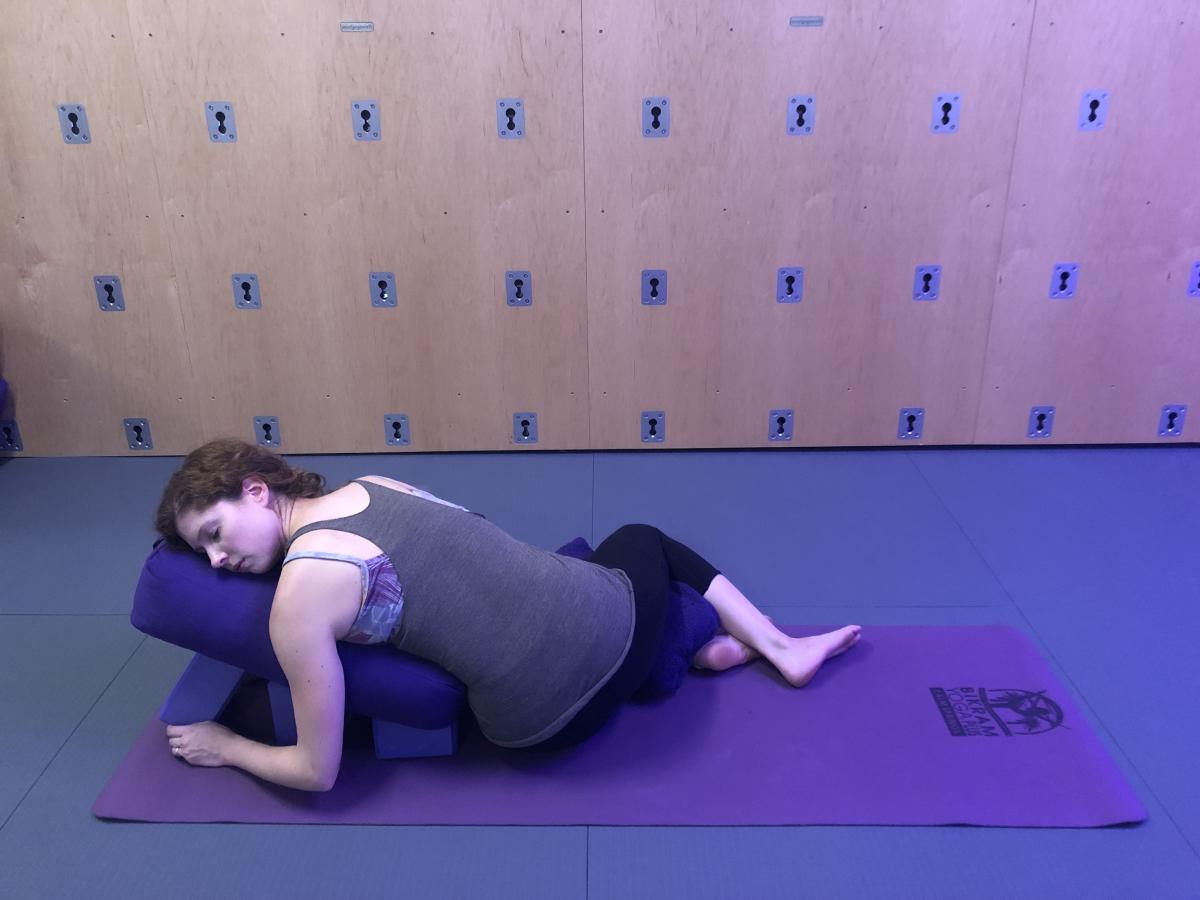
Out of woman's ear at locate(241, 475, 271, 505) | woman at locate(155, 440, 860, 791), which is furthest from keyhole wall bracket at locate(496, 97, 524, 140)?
woman's ear at locate(241, 475, 271, 505)

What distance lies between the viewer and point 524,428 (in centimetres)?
320

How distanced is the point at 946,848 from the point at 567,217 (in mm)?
2086

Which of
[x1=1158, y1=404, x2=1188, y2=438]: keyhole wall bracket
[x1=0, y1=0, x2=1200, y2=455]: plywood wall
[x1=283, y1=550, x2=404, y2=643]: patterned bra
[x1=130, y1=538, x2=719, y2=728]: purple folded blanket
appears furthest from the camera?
[x1=1158, y1=404, x2=1188, y2=438]: keyhole wall bracket

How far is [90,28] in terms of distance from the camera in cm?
271

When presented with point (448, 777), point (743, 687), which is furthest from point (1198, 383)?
point (448, 777)

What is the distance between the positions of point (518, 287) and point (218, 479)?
1.62 m

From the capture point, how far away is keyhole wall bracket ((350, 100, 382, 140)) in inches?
111

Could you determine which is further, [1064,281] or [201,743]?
[1064,281]

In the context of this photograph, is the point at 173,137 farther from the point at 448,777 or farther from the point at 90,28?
the point at 448,777

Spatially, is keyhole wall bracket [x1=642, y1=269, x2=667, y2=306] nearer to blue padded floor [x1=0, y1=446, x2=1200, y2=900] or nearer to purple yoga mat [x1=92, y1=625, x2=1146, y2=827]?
blue padded floor [x1=0, y1=446, x2=1200, y2=900]

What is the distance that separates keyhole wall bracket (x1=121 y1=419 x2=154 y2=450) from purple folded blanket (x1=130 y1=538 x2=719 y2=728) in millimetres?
1703

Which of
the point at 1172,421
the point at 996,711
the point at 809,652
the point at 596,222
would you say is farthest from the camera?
the point at 1172,421

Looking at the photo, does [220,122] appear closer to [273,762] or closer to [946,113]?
[273,762]

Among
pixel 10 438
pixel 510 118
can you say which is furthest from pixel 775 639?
pixel 10 438
